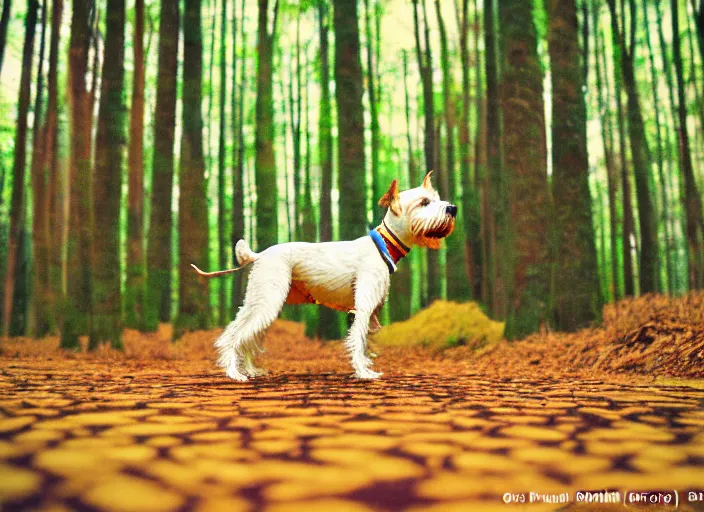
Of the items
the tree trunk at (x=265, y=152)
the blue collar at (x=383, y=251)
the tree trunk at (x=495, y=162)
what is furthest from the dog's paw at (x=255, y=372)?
the tree trunk at (x=495, y=162)

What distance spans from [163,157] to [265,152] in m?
2.49

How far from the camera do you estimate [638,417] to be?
7.00ft

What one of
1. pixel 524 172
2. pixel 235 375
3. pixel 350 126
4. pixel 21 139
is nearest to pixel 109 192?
pixel 21 139

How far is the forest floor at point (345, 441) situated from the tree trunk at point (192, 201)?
6.76m

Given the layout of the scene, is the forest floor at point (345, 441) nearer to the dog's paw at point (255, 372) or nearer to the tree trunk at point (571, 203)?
the dog's paw at point (255, 372)

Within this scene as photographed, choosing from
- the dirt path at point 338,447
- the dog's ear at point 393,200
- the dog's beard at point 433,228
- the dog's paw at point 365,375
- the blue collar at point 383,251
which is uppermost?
the dog's ear at point 393,200

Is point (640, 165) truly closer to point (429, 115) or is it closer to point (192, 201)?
point (429, 115)

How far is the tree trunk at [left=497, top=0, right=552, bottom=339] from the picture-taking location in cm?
654

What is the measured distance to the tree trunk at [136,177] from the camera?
344 inches

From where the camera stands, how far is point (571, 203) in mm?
6117

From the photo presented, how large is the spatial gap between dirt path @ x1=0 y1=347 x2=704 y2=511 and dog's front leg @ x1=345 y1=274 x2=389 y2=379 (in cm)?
67

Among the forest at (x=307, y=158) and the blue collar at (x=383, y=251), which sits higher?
the forest at (x=307, y=158)

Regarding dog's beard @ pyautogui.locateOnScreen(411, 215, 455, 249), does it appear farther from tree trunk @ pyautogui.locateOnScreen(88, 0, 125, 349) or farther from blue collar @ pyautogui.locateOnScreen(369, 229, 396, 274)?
tree trunk @ pyautogui.locateOnScreen(88, 0, 125, 349)

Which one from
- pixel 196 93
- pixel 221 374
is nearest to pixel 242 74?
pixel 196 93
